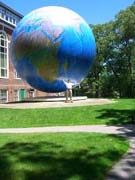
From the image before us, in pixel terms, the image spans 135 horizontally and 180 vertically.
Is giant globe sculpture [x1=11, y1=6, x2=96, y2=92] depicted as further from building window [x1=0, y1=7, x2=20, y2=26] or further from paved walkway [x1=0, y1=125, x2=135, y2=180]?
building window [x1=0, y1=7, x2=20, y2=26]

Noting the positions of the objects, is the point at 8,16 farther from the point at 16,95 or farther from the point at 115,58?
the point at 115,58

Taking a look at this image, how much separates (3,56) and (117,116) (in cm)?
3293

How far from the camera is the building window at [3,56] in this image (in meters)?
48.9

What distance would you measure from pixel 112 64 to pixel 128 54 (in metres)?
3.69

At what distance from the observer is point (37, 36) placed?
2316 centimetres

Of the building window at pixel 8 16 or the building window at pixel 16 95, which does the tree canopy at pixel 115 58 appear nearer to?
the building window at pixel 8 16

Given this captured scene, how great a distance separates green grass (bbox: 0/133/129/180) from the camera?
25.0 feet

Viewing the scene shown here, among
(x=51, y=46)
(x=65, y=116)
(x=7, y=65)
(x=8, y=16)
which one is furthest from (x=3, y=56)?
(x=65, y=116)

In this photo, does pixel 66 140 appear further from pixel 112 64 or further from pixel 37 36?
pixel 112 64

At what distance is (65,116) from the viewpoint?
18.7 m

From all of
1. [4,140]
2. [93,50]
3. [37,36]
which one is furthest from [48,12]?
[4,140]

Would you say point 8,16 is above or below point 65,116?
above

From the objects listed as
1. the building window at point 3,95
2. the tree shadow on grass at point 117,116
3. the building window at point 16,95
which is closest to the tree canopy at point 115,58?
the building window at point 16,95

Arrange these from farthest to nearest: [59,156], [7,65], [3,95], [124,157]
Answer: [7,65], [3,95], [124,157], [59,156]
